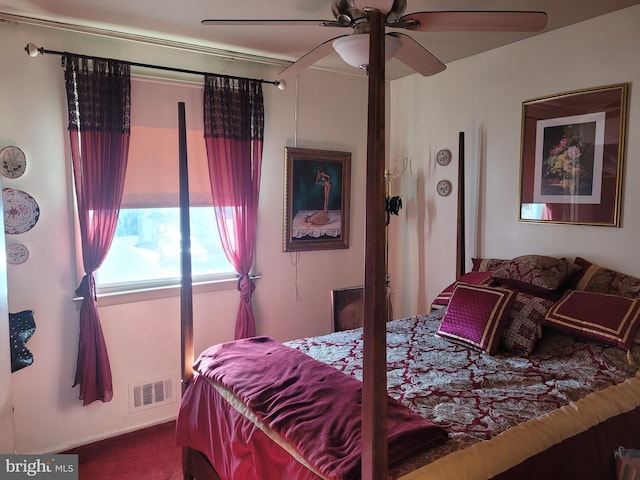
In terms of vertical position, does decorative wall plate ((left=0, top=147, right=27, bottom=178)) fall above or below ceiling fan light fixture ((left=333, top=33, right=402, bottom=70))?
below

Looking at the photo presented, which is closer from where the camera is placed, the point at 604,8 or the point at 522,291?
the point at 604,8

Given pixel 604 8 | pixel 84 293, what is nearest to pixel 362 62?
pixel 604 8

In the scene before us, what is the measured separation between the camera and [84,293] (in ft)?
9.30

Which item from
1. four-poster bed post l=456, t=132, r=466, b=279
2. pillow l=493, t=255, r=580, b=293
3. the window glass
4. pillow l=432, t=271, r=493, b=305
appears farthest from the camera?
four-poster bed post l=456, t=132, r=466, b=279

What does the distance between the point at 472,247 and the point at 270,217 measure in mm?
1579

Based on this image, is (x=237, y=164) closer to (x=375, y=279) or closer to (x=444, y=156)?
(x=444, y=156)

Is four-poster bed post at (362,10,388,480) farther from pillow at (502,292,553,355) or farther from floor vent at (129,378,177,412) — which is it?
floor vent at (129,378,177,412)

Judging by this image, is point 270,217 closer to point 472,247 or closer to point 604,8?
point 472,247

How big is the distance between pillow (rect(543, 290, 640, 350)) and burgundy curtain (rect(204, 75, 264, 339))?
2.04 metres

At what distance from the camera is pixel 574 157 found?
284 cm

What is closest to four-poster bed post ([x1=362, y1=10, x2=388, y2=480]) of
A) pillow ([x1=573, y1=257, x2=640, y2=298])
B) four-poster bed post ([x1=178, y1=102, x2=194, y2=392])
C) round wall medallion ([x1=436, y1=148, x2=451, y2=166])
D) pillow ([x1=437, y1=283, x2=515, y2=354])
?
four-poster bed post ([x1=178, y1=102, x2=194, y2=392])

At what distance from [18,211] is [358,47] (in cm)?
219

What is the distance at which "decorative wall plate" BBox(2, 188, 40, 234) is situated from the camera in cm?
263

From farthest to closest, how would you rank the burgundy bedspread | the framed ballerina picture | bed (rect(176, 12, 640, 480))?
the framed ballerina picture < the burgundy bedspread < bed (rect(176, 12, 640, 480))
